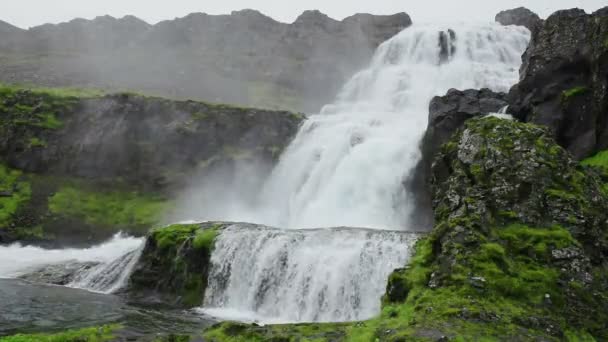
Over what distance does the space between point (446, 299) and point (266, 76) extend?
9612cm

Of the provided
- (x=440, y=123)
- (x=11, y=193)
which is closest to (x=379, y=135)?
(x=440, y=123)

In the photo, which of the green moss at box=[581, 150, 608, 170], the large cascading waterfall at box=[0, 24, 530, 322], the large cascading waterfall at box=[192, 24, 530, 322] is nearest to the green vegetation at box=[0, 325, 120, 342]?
the large cascading waterfall at box=[0, 24, 530, 322]

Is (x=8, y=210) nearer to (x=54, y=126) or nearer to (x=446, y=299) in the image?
(x=54, y=126)

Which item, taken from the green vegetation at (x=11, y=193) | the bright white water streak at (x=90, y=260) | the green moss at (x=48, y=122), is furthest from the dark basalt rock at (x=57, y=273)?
the green moss at (x=48, y=122)

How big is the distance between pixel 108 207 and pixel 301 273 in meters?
37.1

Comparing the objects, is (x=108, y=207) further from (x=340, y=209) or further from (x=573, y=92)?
(x=573, y=92)

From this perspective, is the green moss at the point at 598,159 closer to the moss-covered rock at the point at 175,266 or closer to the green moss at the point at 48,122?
the moss-covered rock at the point at 175,266

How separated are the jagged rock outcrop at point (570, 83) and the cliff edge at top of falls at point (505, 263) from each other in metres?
16.0

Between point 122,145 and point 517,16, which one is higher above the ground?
point 517,16

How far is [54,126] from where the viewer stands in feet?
197

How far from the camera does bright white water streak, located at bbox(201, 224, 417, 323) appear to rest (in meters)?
23.6

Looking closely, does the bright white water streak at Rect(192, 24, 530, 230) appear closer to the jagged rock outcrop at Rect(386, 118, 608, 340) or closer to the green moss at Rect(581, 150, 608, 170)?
the green moss at Rect(581, 150, 608, 170)

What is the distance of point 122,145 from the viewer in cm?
6003

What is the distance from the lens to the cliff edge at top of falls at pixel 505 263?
12.3 m
